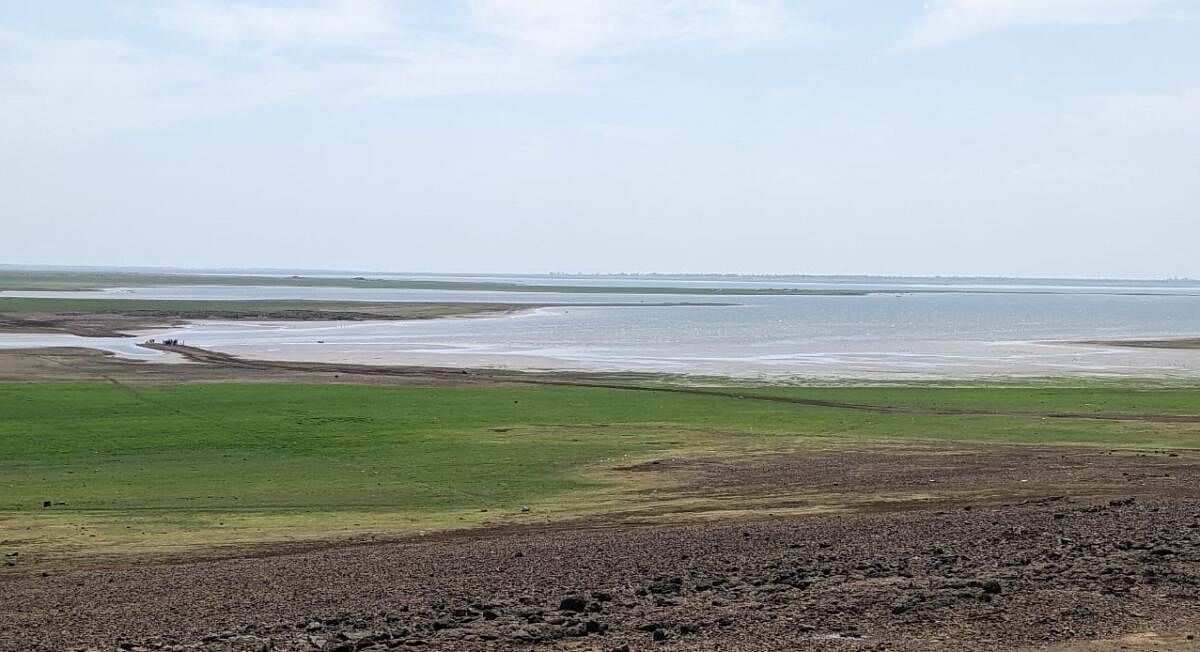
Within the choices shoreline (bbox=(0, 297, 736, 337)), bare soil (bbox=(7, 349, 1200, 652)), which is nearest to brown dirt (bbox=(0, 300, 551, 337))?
shoreline (bbox=(0, 297, 736, 337))

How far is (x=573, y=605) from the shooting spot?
15.3 m

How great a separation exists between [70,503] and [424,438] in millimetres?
13291

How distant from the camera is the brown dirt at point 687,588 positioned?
45.4 ft

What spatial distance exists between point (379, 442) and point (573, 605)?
21.5 metres

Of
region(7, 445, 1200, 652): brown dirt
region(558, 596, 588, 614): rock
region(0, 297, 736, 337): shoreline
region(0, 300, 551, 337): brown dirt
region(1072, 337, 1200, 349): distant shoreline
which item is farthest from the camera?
region(0, 297, 736, 337): shoreline

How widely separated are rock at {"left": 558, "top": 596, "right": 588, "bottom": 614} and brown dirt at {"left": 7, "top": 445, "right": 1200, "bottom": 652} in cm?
3

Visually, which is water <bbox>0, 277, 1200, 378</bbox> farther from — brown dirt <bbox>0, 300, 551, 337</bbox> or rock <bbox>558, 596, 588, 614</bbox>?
rock <bbox>558, 596, 588, 614</bbox>

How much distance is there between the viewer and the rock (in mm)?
15195

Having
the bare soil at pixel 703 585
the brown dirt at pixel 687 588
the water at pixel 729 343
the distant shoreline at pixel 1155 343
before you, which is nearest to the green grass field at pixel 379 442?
the bare soil at pixel 703 585

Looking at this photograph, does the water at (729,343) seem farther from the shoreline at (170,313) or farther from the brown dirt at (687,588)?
the brown dirt at (687,588)

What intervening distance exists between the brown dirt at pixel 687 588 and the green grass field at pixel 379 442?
3.28m

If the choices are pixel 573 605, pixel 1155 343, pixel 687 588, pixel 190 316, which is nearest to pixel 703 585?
pixel 687 588

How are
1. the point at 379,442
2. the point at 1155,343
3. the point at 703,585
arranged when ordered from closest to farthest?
→ 1. the point at 703,585
2. the point at 379,442
3. the point at 1155,343

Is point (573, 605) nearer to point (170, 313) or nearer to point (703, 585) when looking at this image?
point (703, 585)
